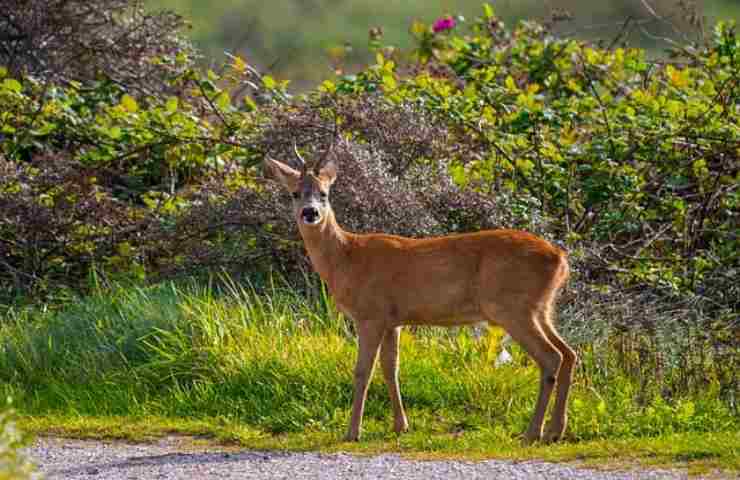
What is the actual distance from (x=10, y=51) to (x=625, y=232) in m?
6.71

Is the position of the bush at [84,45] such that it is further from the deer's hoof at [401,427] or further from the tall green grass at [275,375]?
the deer's hoof at [401,427]

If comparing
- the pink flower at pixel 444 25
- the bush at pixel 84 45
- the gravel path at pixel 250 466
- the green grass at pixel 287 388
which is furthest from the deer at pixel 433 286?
the pink flower at pixel 444 25

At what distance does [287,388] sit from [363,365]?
2.93 ft

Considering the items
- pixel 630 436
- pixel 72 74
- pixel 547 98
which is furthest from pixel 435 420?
pixel 72 74

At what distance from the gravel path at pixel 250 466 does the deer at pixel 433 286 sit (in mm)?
768

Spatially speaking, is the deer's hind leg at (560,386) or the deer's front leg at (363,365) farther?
the deer's front leg at (363,365)

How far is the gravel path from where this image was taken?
769cm

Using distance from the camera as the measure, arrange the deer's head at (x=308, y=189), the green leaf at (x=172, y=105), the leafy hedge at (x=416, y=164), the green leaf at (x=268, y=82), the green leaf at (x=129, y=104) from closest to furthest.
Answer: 1. the deer's head at (x=308, y=189)
2. the leafy hedge at (x=416, y=164)
3. the green leaf at (x=268, y=82)
4. the green leaf at (x=172, y=105)
5. the green leaf at (x=129, y=104)

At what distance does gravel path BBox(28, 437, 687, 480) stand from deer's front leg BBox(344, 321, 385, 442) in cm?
53

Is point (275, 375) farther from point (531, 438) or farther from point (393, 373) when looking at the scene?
point (531, 438)

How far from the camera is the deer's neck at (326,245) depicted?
959cm

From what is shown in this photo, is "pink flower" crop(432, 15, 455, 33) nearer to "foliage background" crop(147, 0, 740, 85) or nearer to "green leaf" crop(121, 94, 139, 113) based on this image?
"green leaf" crop(121, 94, 139, 113)

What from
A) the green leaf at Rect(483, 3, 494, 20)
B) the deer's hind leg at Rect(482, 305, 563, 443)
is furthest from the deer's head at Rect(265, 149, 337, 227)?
the green leaf at Rect(483, 3, 494, 20)

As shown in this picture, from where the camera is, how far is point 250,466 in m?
8.21
